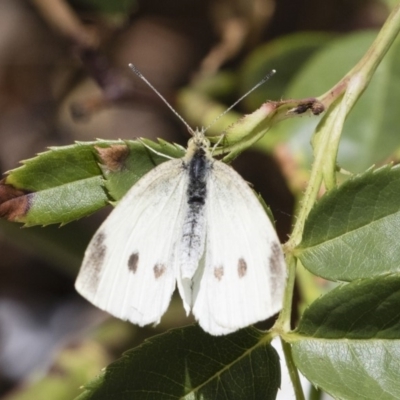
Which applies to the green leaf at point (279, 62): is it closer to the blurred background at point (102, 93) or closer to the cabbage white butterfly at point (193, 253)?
the blurred background at point (102, 93)

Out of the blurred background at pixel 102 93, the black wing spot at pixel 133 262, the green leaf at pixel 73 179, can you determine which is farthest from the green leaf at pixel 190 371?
the blurred background at pixel 102 93

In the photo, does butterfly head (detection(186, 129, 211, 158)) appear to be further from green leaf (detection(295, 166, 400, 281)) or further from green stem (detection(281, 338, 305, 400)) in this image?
green stem (detection(281, 338, 305, 400))

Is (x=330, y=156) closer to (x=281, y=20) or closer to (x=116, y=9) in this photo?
(x=116, y=9)

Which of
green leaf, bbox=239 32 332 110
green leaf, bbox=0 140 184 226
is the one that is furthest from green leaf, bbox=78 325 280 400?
green leaf, bbox=239 32 332 110

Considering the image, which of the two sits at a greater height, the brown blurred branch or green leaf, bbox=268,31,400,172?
the brown blurred branch

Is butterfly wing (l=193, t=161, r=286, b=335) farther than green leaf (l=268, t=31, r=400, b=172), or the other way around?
green leaf (l=268, t=31, r=400, b=172)

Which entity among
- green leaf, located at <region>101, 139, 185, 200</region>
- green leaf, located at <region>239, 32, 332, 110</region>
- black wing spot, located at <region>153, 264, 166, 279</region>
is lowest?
black wing spot, located at <region>153, 264, 166, 279</region>

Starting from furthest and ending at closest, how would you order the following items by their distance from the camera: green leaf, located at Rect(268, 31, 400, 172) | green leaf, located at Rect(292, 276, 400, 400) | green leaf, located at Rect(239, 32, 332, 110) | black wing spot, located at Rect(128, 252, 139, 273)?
green leaf, located at Rect(239, 32, 332, 110) < green leaf, located at Rect(268, 31, 400, 172) < black wing spot, located at Rect(128, 252, 139, 273) < green leaf, located at Rect(292, 276, 400, 400)

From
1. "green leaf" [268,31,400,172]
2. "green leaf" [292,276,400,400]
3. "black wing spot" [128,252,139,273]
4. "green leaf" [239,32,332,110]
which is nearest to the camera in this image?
"green leaf" [292,276,400,400]

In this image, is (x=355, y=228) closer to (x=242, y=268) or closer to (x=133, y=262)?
(x=242, y=268)
